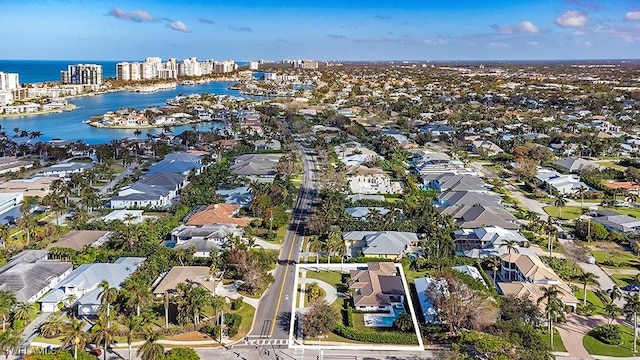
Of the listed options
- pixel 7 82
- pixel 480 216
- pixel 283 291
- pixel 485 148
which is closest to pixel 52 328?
pixel 283 291

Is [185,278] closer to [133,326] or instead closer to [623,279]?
[133,326]

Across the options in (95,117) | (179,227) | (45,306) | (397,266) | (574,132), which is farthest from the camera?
(95,117)

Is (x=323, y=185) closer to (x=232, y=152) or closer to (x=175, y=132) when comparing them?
(x=232, y=152)

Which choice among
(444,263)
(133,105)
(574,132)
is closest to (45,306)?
(444,263)

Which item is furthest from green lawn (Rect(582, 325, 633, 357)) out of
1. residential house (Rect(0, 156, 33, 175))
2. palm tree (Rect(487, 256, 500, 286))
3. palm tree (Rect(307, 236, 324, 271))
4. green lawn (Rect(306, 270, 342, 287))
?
residential house (Rect(0, 156, 33, 175))

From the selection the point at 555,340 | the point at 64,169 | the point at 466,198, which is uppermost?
the point at 466,198

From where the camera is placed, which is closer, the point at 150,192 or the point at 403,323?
the point at 403,323
